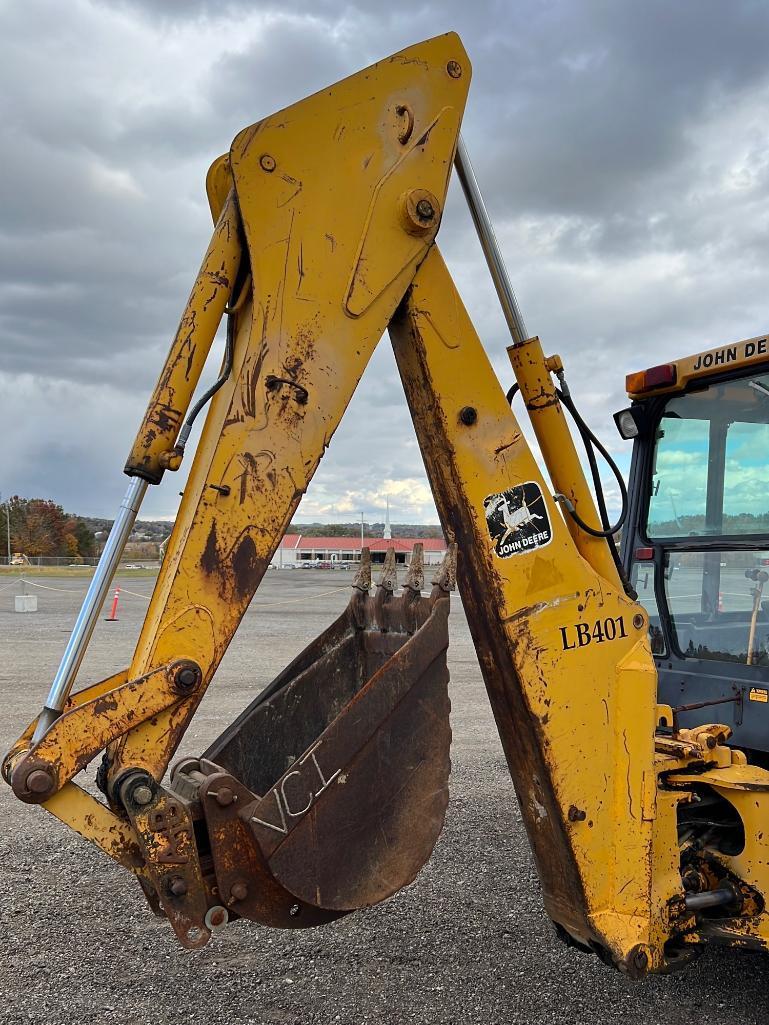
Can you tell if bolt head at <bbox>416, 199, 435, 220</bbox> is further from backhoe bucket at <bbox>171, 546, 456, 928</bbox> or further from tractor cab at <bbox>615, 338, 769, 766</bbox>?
tractor cab at <bbox>615, 338, 769, 766</bbox>

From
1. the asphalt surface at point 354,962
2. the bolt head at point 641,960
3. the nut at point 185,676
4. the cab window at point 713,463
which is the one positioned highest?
the cab window at point 713,463

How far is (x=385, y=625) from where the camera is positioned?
339 centimetres

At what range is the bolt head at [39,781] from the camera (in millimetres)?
2111

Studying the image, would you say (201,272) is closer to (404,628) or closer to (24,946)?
(404,628)

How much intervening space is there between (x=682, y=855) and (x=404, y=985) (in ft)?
4.43

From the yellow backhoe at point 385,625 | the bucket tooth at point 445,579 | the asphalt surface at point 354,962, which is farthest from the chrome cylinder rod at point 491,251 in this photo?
the asphalt surface at point 354,962

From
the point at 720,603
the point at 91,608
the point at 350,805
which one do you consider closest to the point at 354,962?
the point at 350,805

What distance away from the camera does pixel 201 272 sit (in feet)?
8.35

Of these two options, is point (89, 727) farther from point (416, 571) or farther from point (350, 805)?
point (416, 571)

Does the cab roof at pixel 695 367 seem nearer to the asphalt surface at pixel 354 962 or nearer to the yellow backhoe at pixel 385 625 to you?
the yellow backhoe at pixel 385 625

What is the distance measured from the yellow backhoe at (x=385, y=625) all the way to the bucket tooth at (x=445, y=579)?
0.01 metres

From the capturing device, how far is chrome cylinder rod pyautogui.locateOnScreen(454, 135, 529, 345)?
9.46 feet

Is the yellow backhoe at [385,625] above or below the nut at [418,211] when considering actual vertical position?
below

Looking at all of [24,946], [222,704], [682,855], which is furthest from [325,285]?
[222,704]
